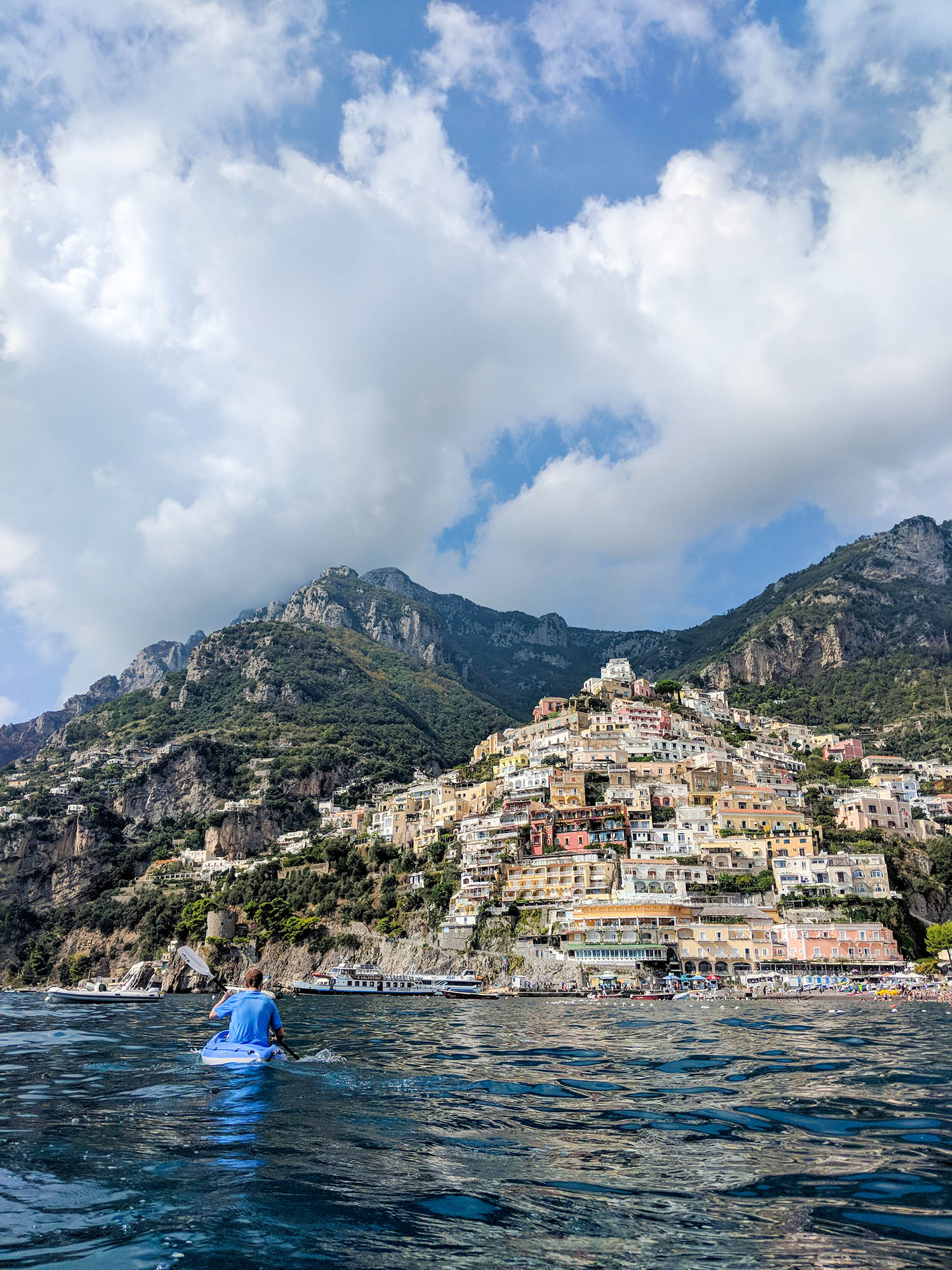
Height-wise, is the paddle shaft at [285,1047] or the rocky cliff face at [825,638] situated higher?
the rocky cliff face at [825,638]

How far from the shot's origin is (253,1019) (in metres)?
16.6

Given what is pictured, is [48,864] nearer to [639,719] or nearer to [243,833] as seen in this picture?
[243,833]

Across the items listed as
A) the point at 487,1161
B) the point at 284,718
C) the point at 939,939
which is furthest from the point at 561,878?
the point at 284,718

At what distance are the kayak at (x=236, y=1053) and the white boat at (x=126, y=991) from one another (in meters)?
53.0

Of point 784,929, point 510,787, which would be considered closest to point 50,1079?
point 784,929

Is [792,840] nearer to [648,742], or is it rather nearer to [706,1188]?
[648,742]

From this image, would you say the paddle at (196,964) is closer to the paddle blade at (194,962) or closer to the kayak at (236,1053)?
the paddle blade at (194,962)

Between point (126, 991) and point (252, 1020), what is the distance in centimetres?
5834

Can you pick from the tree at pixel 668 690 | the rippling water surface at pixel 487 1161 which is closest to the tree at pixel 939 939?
the rippling water surface at pixel 487 1161

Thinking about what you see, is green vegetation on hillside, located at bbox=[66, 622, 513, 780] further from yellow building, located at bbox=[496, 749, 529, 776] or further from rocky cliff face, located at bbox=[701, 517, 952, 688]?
rocky cliff face, located at bbox=[701, 517, 952, 688]

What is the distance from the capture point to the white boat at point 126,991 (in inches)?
2462

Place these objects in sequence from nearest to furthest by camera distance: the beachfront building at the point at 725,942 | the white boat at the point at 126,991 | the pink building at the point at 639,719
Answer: the white boat at the point at 126,991 < the beachfront building at the point at 725,942 < the pink building at the point at 639,719

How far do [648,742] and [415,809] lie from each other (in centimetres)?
3253

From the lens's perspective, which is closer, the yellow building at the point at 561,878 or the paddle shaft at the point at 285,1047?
the paddle shaft at the point at 285,1047
